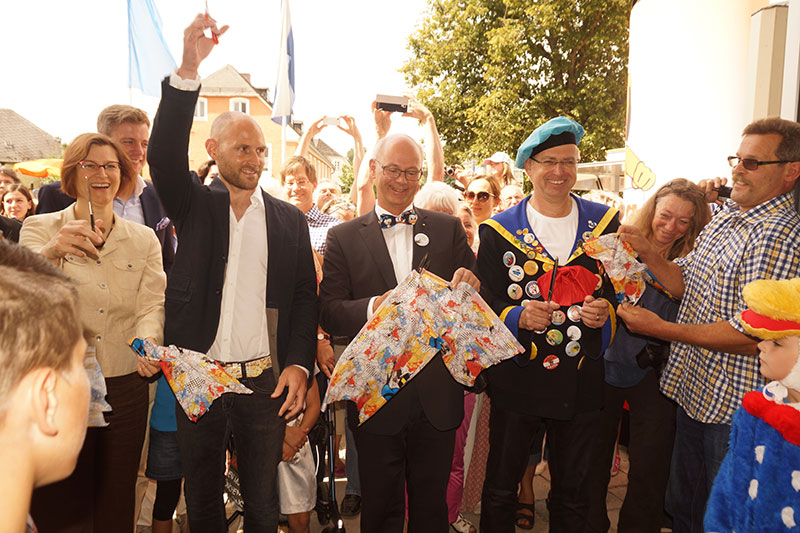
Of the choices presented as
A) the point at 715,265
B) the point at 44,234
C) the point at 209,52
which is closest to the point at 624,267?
the point at 715,265

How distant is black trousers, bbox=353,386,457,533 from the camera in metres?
2.75

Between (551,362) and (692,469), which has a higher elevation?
(551,362)

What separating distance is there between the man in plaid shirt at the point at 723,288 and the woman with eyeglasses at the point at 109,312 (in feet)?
8.66

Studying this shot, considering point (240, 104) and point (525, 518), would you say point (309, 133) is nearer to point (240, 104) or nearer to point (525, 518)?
point (525, 518)

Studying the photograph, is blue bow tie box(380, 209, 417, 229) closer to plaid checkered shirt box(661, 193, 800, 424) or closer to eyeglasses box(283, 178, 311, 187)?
plaid checkered shirt box(661, 193, 800, 424)

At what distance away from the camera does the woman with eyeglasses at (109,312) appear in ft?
8.89

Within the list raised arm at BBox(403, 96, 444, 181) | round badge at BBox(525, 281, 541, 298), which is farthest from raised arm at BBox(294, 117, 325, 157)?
round badge at BBox(525, 281, 541, 298)

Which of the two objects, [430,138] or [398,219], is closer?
[398,219]

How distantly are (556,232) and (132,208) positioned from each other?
2706 mm

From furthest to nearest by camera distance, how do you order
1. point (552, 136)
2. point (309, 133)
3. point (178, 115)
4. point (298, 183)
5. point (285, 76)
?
point (285, 76) < point (309, 133) < point (298, 183) < point (552, 136) < point (178, 115)

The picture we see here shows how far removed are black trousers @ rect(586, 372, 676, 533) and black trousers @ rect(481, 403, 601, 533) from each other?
0.39 m

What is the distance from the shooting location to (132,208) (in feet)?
11.4

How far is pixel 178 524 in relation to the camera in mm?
3855

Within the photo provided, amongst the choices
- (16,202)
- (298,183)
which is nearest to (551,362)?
(298,183)
